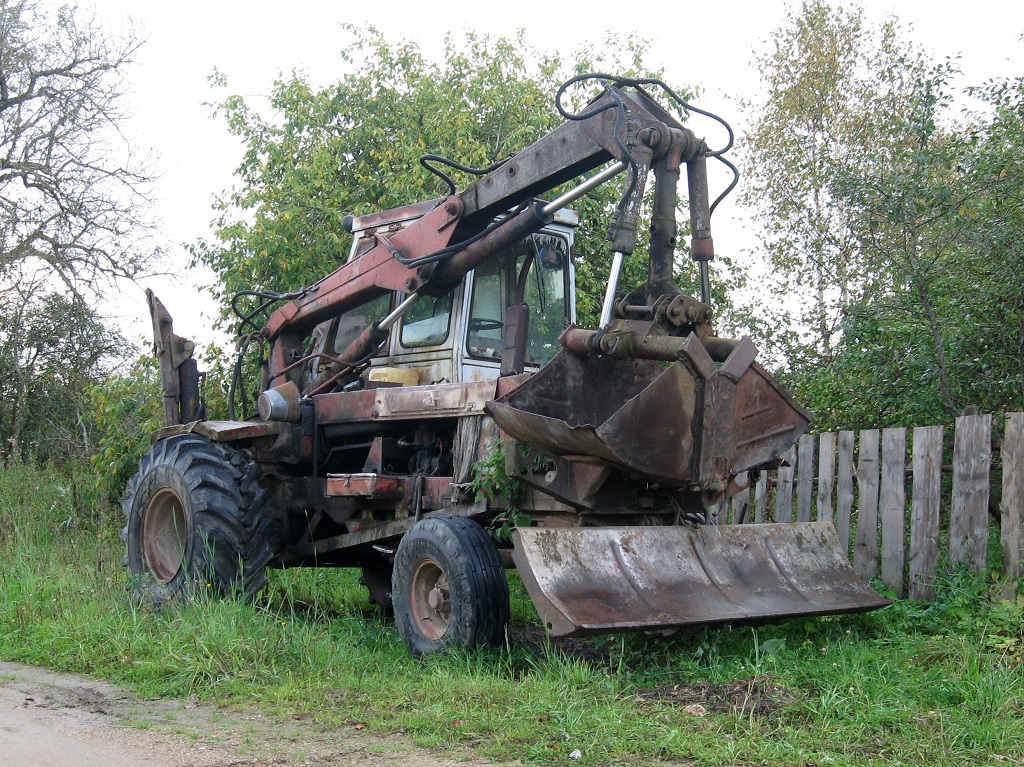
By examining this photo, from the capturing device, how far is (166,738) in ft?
15.1

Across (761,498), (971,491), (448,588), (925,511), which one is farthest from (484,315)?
(971,491)

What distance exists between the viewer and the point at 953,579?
670 centimetres

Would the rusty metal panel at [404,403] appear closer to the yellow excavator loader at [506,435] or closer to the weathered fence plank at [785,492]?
the yellow excavator loader at [506,435]

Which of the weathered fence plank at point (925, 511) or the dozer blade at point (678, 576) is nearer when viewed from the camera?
the dozer blade at point (678, 576)

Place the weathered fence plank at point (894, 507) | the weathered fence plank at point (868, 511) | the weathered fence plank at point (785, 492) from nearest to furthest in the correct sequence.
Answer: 1. the weathered fence plank at point (894, 507)
2. the weathered fence plank at point (868, 511)
3. the weathered fence plank at point (785, 492)

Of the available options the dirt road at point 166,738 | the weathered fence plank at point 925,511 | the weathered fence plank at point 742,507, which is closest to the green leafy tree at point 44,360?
the weathered fence plank at point 742,507

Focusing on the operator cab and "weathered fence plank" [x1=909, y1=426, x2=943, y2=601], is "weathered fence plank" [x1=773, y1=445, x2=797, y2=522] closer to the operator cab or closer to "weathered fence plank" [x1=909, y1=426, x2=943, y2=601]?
"weathered fence plank" [x1=909, y1=426, x2=943, y2=601]

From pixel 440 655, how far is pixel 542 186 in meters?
3.11

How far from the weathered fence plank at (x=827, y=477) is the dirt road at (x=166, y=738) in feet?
14.5

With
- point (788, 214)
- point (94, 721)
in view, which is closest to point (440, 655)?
point (94, 721)

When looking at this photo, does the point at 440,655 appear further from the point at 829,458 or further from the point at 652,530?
the point at 829,458

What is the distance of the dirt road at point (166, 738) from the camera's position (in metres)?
4.21

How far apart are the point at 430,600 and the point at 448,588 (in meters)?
0.16

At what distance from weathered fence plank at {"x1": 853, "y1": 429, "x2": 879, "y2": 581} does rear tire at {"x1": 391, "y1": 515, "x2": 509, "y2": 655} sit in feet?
9.27
